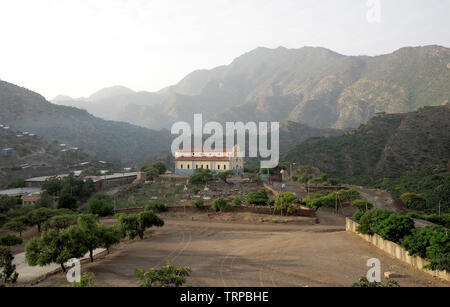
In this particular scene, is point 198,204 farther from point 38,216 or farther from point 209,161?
point 209,161

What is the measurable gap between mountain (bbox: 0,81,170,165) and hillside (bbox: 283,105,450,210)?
2374 inches

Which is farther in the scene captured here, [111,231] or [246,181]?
[246,181]

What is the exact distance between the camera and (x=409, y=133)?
2682 inches

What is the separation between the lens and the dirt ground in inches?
598

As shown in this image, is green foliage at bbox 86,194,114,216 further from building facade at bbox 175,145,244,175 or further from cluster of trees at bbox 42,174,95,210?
building facade at bbox 175,145,244,175

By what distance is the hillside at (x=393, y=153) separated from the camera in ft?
175

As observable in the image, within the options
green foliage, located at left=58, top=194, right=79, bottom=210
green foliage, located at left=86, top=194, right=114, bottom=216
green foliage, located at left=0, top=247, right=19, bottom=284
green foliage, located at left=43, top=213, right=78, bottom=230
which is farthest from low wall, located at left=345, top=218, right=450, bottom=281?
green foliage, located at left=58, top=194, right=79, bottom=210

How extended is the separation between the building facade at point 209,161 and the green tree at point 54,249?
154ft

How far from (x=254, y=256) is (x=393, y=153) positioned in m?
57.8

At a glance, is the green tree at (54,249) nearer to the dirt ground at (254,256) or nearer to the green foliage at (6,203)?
the dirt ground at (254,256)

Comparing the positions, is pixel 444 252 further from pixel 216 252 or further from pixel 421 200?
pixel 421 200

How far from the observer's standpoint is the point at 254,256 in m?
19.2
